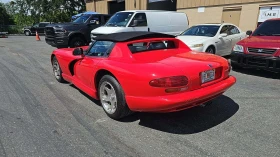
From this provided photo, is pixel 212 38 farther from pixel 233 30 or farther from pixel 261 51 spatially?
pixel 261 51

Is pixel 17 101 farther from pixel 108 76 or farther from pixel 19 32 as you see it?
pixel 19 32

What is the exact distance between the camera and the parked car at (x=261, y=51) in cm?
564

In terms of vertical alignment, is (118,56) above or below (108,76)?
above

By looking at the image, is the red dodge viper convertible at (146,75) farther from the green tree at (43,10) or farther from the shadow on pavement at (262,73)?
the green tree at (43,10)

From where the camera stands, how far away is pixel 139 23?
9711 millimetres

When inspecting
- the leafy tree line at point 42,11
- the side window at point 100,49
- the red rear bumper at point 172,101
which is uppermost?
the leafy tree line at point 42,11

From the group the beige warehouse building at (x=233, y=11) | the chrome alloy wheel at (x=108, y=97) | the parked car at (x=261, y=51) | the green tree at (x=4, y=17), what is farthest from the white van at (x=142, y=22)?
the green tree at (x=4, y=17)

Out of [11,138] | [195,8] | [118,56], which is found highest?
[195,8]

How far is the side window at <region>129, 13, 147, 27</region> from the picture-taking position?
9.49 metres

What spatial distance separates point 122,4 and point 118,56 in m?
23.1

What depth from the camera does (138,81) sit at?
291 cm

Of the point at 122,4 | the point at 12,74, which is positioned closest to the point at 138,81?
the point at 12,74

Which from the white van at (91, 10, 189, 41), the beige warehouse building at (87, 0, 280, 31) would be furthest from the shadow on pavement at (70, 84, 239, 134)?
the beige warehouse building at (87, 0, 280, 31)

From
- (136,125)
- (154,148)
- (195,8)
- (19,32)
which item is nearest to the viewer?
(154,148)
